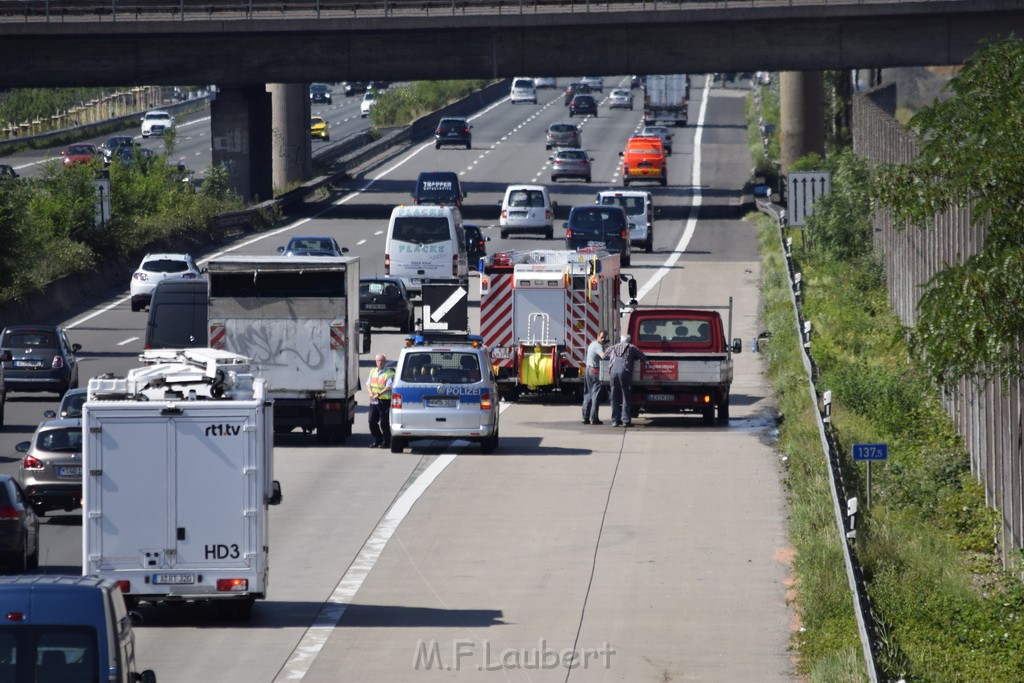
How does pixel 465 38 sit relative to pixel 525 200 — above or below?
above

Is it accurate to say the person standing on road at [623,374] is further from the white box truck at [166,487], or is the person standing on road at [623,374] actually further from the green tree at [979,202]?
the white box truck at [166,487]

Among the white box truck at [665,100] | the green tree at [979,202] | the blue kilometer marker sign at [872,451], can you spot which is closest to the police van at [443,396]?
the blue kilometer marker sign at [872,451]

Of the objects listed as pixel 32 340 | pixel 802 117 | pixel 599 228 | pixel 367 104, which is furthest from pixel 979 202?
pixel 367 104

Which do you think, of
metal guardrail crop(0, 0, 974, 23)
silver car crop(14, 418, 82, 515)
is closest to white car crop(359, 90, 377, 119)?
metal guardrail crop(0, 0, 974, 23)

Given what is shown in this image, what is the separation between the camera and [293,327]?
91.9ft

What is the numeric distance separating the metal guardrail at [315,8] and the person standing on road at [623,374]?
114 feet

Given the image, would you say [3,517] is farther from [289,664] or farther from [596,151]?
[596,151]

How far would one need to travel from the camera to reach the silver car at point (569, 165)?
81.2 m

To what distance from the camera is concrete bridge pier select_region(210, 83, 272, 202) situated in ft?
229

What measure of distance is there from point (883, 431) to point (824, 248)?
23679 millimetres

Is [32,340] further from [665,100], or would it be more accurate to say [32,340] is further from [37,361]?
[665,100]

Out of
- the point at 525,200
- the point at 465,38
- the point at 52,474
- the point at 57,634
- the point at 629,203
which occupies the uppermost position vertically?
the point at 465,38

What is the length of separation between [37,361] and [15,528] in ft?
50.6

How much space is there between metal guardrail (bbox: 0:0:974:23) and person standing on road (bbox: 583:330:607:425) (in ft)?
112
